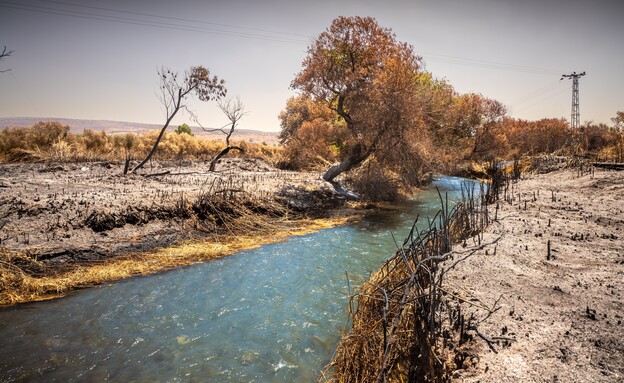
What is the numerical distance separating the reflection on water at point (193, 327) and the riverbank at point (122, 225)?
31.1 inches

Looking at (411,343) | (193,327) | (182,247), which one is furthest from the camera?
(182,247)

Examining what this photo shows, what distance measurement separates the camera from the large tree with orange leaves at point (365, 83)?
54.1 ft

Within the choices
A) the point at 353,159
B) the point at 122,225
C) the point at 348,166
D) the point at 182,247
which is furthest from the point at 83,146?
the point at 353,159

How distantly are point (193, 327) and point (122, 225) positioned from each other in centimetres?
585

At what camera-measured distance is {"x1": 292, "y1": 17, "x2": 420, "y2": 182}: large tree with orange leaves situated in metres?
16.5

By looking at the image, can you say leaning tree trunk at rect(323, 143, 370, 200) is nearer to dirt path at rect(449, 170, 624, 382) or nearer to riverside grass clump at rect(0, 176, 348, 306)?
riverside grass clump at rect(0, 176, 348, 306)

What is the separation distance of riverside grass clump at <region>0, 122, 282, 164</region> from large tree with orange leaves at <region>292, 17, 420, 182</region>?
39.4ft

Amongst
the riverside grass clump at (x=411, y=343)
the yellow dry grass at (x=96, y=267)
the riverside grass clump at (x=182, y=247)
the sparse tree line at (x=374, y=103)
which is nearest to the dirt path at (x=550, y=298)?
the riverside grass clump at (x=411, y=343)

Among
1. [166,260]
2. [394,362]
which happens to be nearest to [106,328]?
[166,260]

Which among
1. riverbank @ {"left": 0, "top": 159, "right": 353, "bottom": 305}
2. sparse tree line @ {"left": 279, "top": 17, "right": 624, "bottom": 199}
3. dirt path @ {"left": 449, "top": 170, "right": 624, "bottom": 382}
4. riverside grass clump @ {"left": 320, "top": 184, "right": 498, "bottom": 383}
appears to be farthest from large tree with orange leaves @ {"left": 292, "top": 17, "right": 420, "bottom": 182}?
riverside grass clump @ {"left": 320, "top": 184, "right": 498, "bottom": 383}

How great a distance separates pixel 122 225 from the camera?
994 cm

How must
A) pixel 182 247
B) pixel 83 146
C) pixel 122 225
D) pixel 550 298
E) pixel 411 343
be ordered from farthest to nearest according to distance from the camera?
pixel 83 146 < pixel 122 225 < pixel 182 247 < pixel 550 298 < pixel 411 343

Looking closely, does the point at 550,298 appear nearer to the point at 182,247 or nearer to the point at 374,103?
the point at 182,247

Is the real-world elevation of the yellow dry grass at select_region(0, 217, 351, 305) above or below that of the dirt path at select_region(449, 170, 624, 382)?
below
